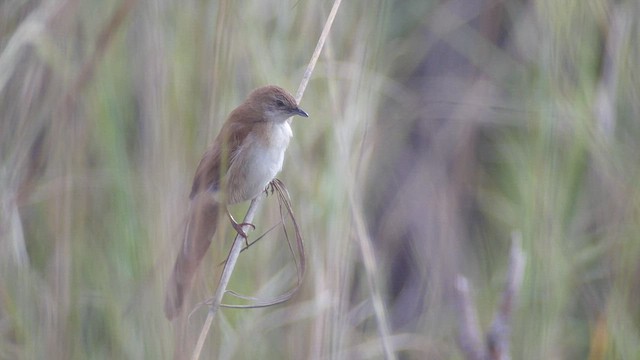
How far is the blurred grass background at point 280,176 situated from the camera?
4.97ft

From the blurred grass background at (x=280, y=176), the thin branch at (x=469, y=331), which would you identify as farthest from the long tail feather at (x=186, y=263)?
the thin branch at (x=469, y=331)

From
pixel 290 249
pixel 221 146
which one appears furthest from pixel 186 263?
pixel 221 146

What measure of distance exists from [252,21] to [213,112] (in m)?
0.61

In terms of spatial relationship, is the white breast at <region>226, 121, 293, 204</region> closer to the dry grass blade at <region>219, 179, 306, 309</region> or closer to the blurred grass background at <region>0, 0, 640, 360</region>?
the blurred grass background at <region>0, 0, 640, 360</region>

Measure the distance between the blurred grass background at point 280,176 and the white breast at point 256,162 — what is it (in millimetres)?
49

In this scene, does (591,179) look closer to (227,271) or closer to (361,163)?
(361,163)

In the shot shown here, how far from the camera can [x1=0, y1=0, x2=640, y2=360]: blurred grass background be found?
4.97 feet

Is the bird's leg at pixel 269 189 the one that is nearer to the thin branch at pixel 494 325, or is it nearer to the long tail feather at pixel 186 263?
the long tail feather at pixel 186 263

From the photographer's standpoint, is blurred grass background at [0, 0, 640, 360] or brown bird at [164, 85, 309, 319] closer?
blurred grass background at [0, 0, 640, 360]

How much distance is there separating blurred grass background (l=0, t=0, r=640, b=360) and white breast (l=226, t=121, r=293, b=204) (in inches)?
1.9

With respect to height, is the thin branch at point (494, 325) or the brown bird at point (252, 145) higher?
the brown bird at point (252, 145)

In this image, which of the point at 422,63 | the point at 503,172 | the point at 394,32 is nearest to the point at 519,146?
the point at 503,172

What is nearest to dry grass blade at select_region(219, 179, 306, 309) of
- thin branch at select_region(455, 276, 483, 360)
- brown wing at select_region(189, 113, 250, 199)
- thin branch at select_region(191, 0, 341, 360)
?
thin branch at select_region(191, 0, 341, 360)

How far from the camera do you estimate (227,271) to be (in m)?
1.57
